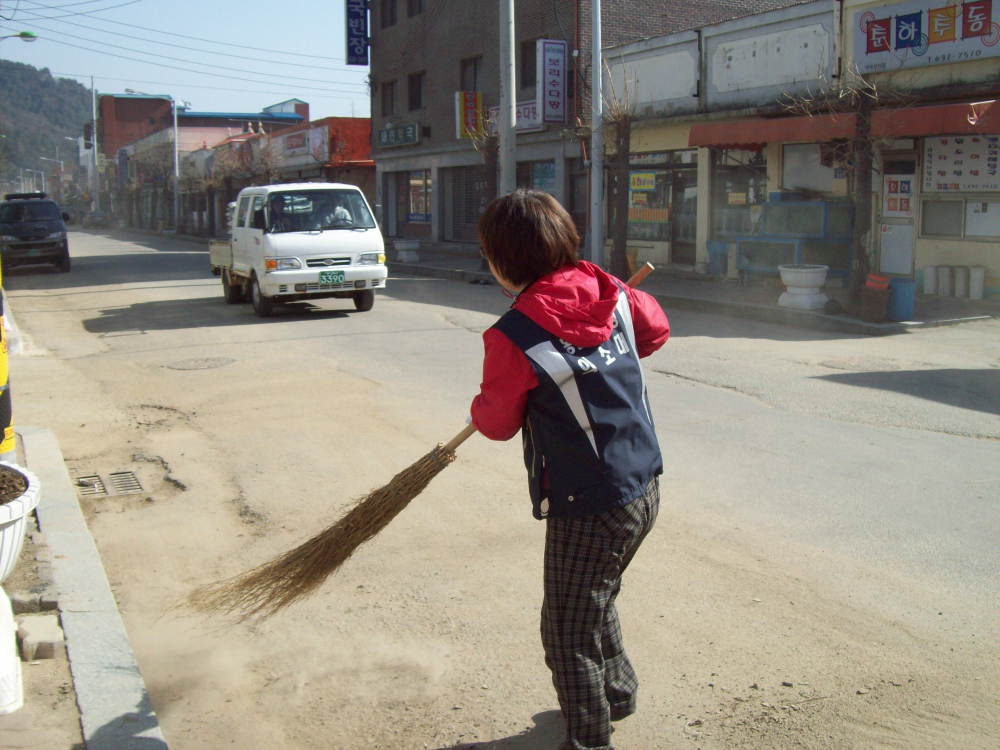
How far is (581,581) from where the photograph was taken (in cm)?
272

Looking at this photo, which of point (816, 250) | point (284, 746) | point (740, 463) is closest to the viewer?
point (284, 746)

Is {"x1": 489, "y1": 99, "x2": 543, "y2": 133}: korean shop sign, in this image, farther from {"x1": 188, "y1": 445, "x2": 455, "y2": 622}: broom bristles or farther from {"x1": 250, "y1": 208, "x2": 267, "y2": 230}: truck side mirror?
{"x1": 188, "y1": 445, "x2": 455, "y2": 622}: broom bristles

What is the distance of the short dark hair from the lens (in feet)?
8.80

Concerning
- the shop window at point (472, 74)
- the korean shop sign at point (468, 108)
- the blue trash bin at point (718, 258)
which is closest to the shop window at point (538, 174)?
the korean shop sign at point (468, 108)

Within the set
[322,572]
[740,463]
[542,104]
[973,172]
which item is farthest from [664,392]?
[542,104]

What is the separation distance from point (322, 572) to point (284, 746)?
23.4 inches

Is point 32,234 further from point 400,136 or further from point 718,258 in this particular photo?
point 718,258

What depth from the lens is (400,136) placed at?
3253cm

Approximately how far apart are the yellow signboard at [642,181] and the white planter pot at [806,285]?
807cm

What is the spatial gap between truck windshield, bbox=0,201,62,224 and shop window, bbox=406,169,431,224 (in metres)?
11.8

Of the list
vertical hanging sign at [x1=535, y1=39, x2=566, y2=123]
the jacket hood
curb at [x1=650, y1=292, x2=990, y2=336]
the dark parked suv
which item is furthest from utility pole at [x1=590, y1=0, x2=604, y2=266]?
the jacket hood

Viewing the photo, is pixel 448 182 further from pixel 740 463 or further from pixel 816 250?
pixel 740 463

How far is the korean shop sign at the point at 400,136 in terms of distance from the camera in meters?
31.6

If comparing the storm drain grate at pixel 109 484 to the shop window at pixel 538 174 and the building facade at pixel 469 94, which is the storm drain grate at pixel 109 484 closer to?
the building facade at pixel 469 94
